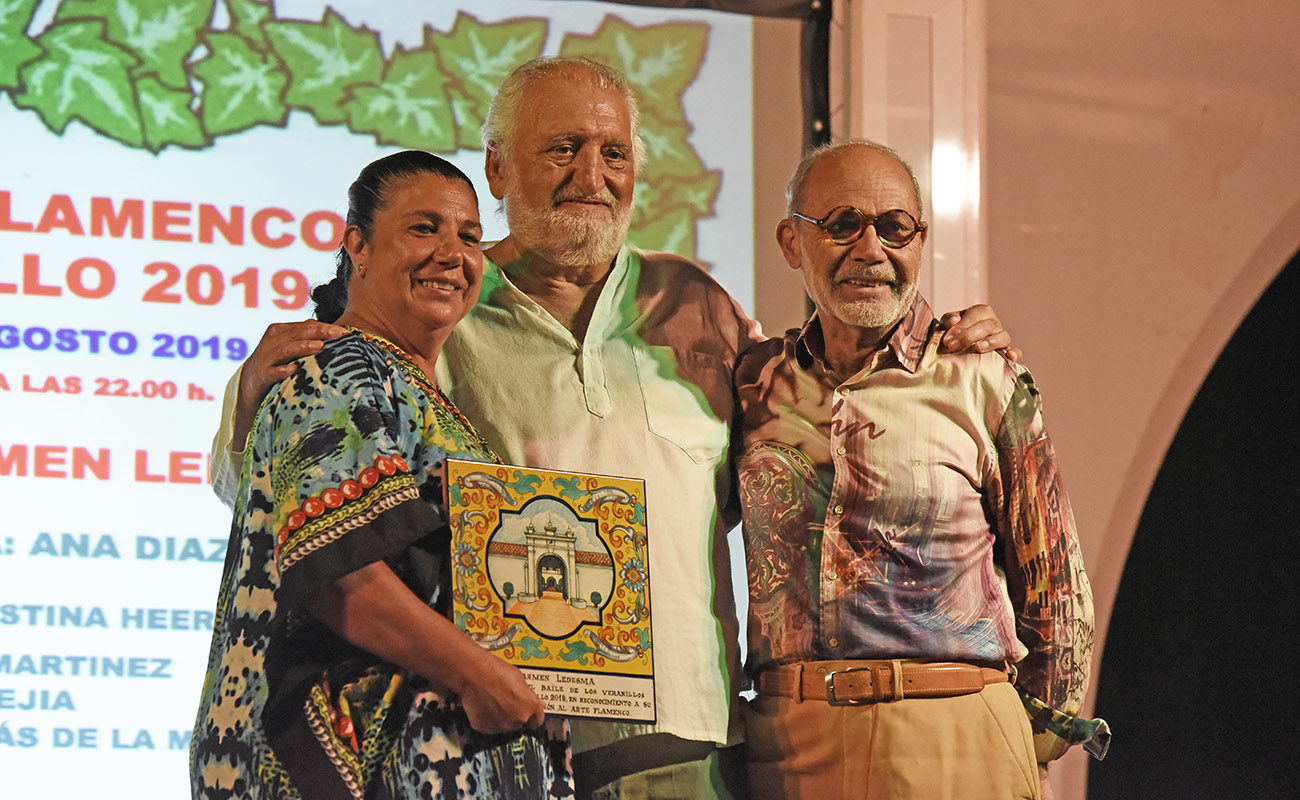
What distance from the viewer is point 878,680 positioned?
93.1 inches

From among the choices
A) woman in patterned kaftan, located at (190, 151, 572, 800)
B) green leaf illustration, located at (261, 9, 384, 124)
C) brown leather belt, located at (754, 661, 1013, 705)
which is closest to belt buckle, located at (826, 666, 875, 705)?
brown leather belt, located at (754, 661, 1013, 705)

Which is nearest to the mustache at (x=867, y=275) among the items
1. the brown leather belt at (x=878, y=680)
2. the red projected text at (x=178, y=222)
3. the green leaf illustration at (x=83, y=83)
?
the brown leather belt at (x=878, y=680)

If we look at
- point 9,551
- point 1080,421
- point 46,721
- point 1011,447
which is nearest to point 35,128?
point 9,551

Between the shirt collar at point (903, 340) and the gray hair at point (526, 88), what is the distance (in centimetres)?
43

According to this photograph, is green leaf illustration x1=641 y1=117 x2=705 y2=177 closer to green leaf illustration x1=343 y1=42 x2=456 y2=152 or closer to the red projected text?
green leaf illustration x1=343 y1=42 x2=456 y2=152

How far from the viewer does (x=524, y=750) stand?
2035 mm

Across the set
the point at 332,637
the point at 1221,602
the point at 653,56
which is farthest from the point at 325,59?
the point at 1221,602

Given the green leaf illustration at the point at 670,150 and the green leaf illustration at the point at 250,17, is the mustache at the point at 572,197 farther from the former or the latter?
the green leaf illustration at the point at 250,17

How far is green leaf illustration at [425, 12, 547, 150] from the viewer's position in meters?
3.61

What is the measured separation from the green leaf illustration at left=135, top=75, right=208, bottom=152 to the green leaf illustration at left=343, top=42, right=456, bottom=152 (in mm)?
363

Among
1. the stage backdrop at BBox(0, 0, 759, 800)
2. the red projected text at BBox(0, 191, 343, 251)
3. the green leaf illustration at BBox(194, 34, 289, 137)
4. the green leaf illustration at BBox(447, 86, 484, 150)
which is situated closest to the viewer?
the stage backdrop at BBox(0, 0, 759, 800)

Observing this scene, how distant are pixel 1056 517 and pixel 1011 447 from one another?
14 centimetres

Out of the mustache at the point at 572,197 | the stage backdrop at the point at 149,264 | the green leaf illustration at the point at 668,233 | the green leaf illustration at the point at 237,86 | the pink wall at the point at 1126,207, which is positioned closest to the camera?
the mustache at the point at 572,197

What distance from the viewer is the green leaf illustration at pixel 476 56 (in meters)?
3.61
